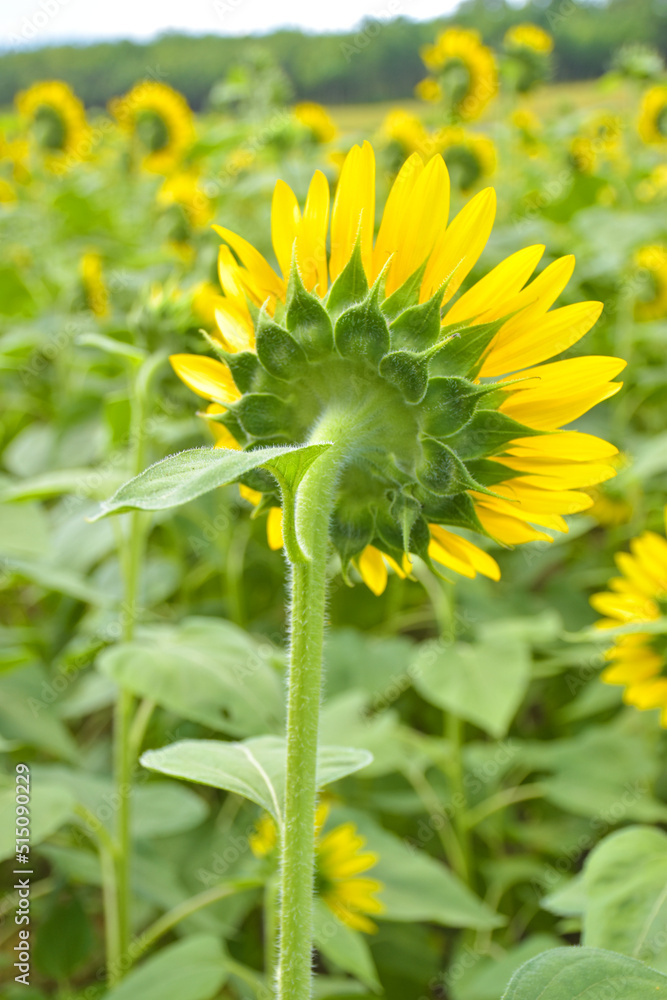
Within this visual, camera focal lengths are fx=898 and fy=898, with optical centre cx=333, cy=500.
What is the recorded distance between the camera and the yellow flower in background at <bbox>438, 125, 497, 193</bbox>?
2887mm

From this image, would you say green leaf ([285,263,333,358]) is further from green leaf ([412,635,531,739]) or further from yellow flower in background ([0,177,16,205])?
yellow flower in background ([0,177,16,205])

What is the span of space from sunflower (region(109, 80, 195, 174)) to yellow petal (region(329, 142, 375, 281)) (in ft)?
10.2

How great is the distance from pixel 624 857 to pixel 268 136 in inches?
92.5

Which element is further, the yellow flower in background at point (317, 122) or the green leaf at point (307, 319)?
the yellow flower in background at point (317, 122)

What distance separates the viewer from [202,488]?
376 millimetres

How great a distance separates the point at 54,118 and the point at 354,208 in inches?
133

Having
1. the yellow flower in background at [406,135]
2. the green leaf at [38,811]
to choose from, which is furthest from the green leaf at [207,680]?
the yellow flower in background at [406,135]

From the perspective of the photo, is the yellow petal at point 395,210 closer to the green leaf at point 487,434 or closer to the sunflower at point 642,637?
the green leaf at point 487,434

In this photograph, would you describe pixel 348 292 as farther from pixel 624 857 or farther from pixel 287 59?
pixel 287 59

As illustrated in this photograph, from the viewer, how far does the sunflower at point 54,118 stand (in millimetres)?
3490

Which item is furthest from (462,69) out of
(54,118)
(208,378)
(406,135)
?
Answer: (208,378)

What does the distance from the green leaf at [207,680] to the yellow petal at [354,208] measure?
0.58 meters

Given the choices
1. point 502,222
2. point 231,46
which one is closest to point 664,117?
point 502,222

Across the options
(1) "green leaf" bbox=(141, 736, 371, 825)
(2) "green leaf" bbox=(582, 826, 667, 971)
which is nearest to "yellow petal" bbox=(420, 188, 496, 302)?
(1) "green leaf" bbox=(141, 736, 371, 825)
